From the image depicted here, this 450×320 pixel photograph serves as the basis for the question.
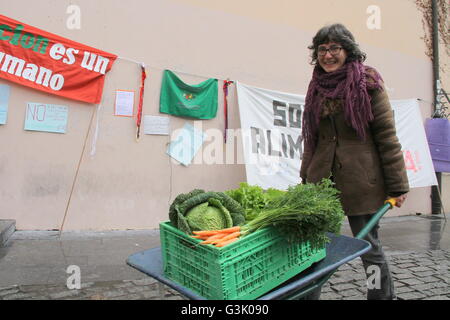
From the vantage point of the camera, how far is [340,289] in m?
3.43

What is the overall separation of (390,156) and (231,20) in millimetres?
4329

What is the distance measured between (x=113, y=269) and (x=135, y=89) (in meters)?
2.69

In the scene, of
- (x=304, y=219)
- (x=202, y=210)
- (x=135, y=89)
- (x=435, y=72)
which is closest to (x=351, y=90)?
(x=304, y=219)

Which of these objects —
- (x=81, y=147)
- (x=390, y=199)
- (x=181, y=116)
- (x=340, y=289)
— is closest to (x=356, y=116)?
(x=390, y=199)

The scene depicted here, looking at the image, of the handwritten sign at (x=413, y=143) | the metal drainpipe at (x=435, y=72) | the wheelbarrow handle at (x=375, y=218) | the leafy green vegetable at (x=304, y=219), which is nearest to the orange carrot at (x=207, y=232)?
the leafy green vegetable at (x=304, y=219)

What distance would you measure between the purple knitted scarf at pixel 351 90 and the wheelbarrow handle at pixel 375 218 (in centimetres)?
48

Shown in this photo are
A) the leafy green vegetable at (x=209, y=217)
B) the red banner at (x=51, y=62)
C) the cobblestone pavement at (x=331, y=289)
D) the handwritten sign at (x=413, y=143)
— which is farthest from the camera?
the handwritten sign at (x=413, y=143)

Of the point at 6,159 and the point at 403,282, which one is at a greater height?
the point at 6,159

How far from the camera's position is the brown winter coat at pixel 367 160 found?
2529 millimetres

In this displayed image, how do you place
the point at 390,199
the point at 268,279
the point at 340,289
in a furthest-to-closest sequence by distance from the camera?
the point at 340,289, the point at 390,199, the point at 268,279

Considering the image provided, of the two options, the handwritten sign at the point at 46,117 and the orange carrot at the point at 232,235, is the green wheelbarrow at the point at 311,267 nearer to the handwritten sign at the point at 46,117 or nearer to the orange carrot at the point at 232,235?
the orange carrot at the point at 232,235

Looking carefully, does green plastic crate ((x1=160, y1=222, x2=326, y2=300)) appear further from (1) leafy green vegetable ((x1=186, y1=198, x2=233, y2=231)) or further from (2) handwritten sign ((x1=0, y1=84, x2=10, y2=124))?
(2) handwritten sign ((x1=0, y1=84, x2=10, y2=124))
